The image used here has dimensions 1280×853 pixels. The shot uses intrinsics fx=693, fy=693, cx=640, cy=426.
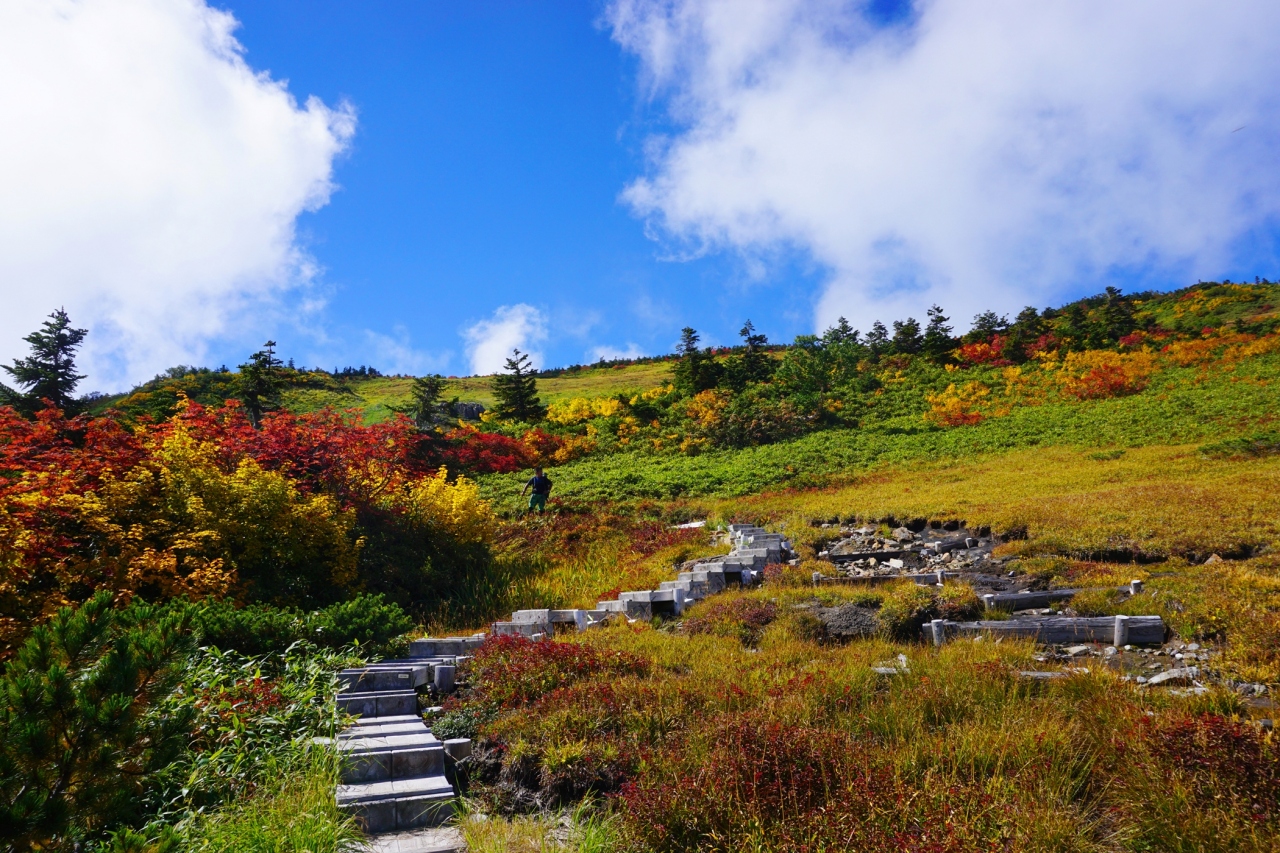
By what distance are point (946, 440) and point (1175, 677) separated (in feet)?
72.0

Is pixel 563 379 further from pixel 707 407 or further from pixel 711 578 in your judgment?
pixel 711 578

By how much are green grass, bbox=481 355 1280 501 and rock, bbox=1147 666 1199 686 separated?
1621 cm

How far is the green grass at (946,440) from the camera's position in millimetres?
23281

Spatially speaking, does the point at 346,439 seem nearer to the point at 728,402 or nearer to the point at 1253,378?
the point at 728,402

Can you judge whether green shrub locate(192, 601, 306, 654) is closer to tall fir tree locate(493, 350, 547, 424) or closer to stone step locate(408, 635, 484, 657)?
A: stone step locate(408, 635, 484, 657)

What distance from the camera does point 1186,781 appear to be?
13.4 ft

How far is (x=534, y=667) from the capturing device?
6.79 m

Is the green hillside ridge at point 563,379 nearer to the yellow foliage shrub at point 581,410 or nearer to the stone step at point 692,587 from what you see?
the yellow foliage shrub at point 581,410

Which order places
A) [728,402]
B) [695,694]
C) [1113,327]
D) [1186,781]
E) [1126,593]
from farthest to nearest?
[1113,327], [728,402], [1126,593], [695,694], [1186,781]

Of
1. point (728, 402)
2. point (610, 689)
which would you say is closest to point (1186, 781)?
point (610, 689)

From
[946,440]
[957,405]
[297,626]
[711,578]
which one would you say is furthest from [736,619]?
[957,405]

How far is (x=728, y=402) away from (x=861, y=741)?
30.5 meters

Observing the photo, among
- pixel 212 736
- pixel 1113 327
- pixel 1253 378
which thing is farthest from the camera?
pixel 1113 327

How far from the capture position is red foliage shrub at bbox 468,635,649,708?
6.48 m
